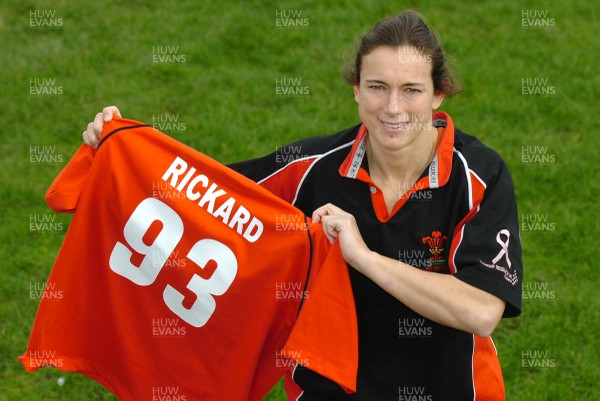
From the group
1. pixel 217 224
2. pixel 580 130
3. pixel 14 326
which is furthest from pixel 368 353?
pixel 580 130

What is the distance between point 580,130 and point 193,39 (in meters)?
3.78

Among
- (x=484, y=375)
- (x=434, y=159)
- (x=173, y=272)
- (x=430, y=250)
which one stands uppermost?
(x=434, y=159)

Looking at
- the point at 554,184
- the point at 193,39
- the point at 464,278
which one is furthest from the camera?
the point at 193,39

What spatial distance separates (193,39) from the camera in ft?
30.0

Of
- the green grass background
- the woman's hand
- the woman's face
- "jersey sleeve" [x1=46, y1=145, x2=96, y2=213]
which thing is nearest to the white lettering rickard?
the woman's hand

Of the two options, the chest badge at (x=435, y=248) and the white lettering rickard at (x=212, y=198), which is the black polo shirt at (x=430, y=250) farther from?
the white lettering rickard at (x=212, y=198)

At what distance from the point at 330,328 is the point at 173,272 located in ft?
2.68

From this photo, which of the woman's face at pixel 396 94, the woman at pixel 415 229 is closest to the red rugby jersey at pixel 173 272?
the woman at pixel 415 229

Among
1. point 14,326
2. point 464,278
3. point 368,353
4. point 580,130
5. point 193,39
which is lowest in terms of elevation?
point 14,326

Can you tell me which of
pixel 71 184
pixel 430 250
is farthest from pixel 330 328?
pixel 71 184

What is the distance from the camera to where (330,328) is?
13.2ft

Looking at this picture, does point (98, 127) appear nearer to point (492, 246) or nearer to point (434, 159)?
point (434, 159)

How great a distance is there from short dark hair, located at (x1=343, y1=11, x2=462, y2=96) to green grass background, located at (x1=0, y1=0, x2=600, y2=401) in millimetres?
2401

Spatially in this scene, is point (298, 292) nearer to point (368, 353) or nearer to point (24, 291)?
point (368, 353)
